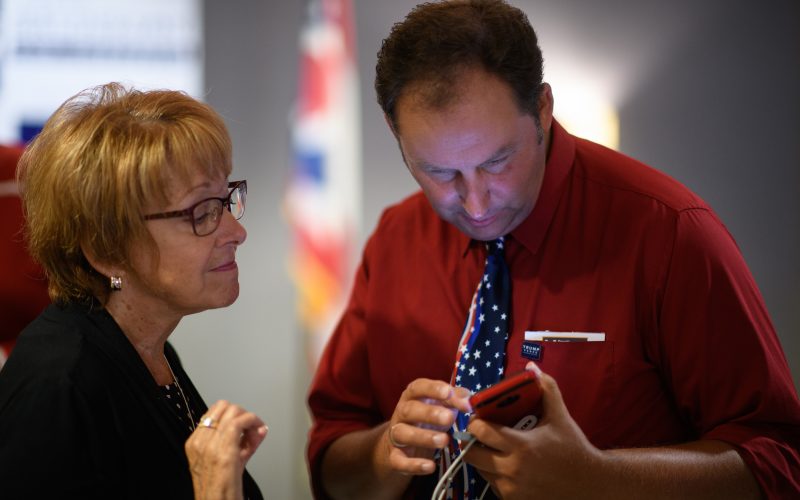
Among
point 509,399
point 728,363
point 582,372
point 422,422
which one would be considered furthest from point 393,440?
point 728,363

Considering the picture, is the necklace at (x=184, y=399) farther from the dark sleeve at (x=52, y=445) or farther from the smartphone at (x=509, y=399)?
the smartphone at (x=509, y=399)

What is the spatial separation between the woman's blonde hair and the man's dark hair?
0.41 metres

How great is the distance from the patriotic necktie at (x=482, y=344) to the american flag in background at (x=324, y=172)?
6.39ft

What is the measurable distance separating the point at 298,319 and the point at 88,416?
2441 mm

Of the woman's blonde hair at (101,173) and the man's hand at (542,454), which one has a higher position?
the woman's blonde hair at (101,173)

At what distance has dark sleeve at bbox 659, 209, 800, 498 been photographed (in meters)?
1.62

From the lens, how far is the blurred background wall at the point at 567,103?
3.45 meters

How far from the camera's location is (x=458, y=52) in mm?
1678

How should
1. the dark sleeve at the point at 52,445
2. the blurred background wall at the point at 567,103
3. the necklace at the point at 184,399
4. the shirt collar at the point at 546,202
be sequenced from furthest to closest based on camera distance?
the blurred background wall at the point at 567,103, the shirt collar at the point at 546,202, the necklace at the point at 184,399, the dark sleeve at the point at 52,445

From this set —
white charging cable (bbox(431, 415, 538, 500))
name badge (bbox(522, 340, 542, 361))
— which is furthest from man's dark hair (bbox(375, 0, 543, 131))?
white charging cable (bbox(431, 415, 538, 500))

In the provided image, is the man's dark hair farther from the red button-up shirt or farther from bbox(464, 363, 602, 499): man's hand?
bbox(464, 363, 602, 499): man's hand

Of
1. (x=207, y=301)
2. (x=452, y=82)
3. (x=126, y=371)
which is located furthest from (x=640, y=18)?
(x=126, y=371)

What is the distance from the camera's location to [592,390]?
1729 mm

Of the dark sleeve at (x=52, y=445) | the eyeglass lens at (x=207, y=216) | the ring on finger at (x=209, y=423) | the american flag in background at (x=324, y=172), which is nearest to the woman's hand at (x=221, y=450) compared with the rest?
the ring on finger at (x=209, y=423)
